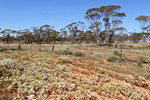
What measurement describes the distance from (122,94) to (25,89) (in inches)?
146

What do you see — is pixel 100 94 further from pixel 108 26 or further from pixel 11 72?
pixel 108 26

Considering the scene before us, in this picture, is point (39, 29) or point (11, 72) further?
point (39, 29)

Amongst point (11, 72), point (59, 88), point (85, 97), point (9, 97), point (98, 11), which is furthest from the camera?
point (98, 11)

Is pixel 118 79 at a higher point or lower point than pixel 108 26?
lower

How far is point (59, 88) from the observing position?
3.87 m

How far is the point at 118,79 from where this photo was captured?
5.46 meters

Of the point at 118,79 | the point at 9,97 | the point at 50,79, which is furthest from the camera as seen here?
the point at 118,79

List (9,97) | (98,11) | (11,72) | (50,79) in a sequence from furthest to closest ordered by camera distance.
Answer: (98,11)
(11,72)
(50,79)
(9,97)

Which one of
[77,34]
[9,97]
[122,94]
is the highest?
[77,34]

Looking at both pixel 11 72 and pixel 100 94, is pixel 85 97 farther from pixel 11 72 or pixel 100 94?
pixel 11 72

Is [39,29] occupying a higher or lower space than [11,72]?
higher

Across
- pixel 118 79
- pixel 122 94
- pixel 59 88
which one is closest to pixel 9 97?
pixel 59 88

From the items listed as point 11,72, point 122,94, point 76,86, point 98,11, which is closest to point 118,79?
point 122,94

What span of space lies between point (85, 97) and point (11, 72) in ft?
12.3
